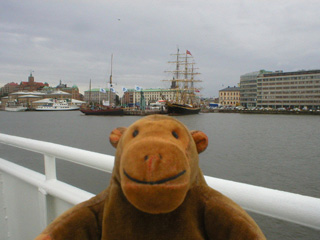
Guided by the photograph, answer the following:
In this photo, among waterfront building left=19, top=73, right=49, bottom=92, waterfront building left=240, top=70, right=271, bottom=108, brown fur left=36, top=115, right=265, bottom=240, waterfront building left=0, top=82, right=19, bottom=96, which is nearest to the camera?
brown fur left=36, top=115, right=265, bottom=240

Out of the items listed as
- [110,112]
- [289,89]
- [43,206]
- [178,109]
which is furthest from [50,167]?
[289,89]

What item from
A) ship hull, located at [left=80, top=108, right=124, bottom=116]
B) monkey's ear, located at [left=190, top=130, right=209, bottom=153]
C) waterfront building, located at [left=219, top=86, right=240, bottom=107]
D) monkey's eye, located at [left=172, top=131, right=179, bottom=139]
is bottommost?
ship hull, located at [left=80, top=108, right=124, bottom=116]

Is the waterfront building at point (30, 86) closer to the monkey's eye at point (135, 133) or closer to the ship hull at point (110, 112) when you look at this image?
the ship hull at point (110, 112)

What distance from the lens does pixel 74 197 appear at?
1.42 meters

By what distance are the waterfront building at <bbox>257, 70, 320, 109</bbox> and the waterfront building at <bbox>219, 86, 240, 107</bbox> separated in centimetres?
1058

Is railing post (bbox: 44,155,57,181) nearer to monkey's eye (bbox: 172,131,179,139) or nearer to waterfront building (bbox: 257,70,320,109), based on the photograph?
monkey's eye (bbox: 172,131,179,139)

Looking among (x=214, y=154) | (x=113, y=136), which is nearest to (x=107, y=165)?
(x=113, y=136)

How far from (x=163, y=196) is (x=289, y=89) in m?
104

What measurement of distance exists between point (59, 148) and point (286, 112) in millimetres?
85669

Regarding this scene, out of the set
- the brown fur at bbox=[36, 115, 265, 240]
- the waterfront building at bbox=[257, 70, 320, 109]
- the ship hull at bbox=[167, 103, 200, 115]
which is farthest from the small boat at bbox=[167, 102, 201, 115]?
the brown fur at bbox=[36, 115, 265, 240]

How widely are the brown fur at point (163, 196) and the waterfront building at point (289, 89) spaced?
335 feet

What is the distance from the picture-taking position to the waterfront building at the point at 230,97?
109 metres

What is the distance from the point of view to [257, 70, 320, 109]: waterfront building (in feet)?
297

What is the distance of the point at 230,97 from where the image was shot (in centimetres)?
11006
